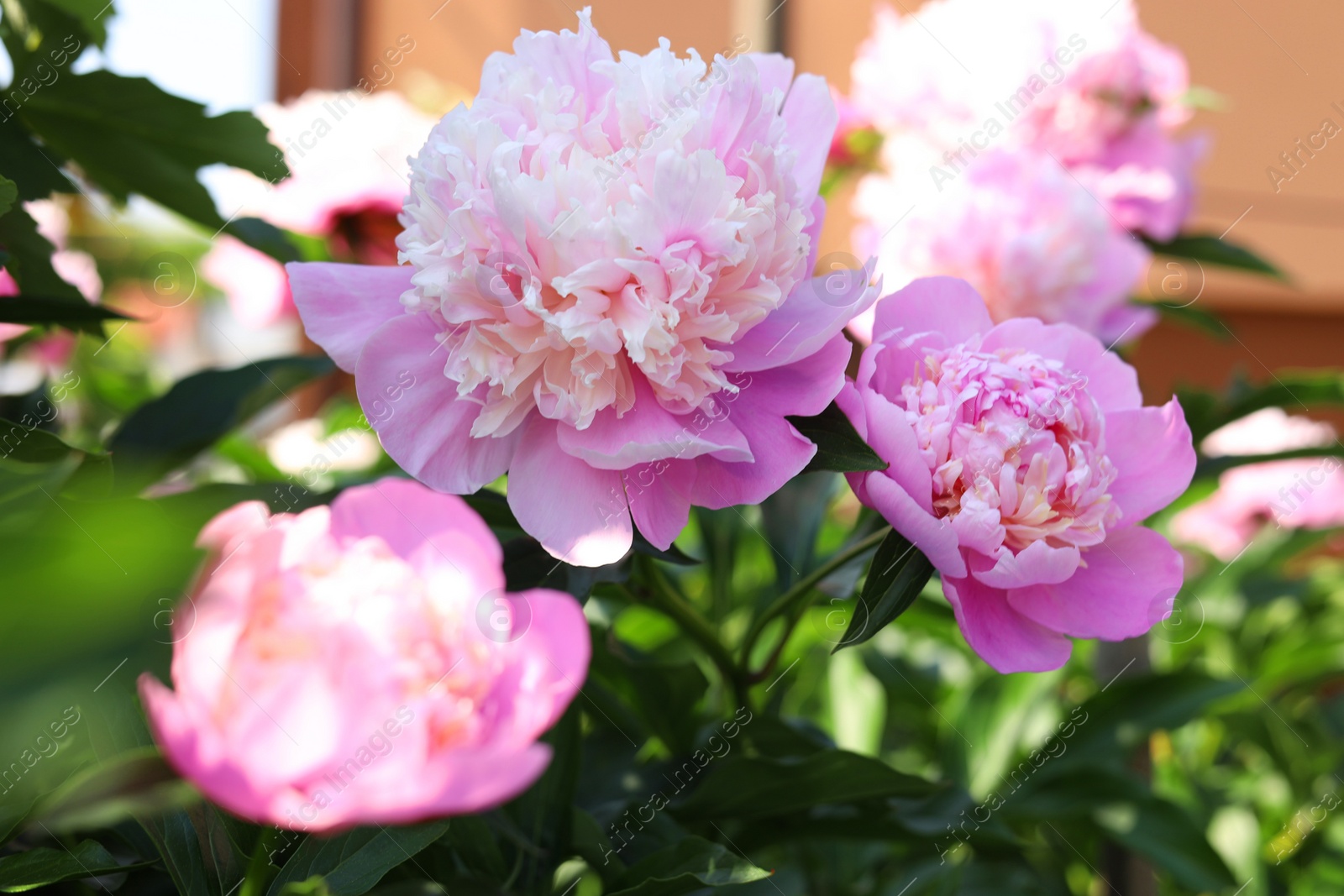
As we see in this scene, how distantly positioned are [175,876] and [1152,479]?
0.36 m

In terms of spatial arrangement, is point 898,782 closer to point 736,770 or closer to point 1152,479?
point 736,770

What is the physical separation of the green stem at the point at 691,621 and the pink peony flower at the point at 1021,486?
108 millimetres

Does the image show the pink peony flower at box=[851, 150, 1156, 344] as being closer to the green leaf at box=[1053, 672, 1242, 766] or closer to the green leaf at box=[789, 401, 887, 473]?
the green leaf at box=[1053, 672, 1242, 766]

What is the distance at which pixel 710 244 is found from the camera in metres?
0.32

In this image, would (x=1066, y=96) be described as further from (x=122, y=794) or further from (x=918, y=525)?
(x=122, y=794)

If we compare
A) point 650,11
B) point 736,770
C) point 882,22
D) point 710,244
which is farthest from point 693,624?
point 650,11

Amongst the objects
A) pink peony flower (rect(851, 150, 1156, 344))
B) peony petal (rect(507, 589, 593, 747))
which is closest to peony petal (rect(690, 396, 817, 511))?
peony petal (rect(507, 589, 593, 747))

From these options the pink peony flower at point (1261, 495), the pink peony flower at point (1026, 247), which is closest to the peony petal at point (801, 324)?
the pink peony flower at point (1026, 247)

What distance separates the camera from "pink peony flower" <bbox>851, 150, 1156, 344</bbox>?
83 cm

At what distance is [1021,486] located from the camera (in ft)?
1.08

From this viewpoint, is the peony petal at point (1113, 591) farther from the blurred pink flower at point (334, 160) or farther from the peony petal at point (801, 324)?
the blurred pink flower at point (334, 160)

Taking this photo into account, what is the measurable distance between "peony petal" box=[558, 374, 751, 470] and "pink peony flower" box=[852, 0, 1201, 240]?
698mm

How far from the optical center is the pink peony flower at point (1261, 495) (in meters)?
1.41

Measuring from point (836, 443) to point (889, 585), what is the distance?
0.05 m
